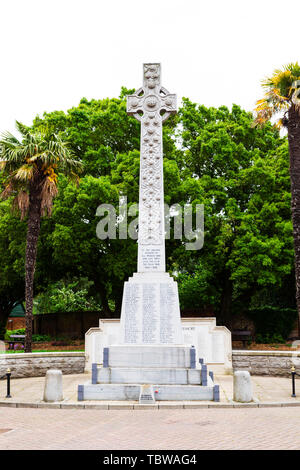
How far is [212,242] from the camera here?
2630 cm

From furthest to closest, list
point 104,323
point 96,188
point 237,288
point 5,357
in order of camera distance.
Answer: point 237,288 → point 96,188 → point 104,323 → point 5,357

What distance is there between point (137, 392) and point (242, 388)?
2638 millimetres

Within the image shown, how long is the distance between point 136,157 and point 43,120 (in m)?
6.98

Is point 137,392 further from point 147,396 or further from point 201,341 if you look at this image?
point 201,341

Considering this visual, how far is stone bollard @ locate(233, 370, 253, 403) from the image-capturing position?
11.4 m

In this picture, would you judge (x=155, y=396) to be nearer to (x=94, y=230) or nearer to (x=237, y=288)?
(x=94, y=230)

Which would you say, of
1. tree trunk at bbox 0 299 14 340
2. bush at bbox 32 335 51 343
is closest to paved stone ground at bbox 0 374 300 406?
bush at bbox 32 335 51 343

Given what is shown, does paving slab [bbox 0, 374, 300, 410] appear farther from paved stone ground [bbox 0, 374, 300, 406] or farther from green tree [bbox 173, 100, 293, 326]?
green tree [bbox 173, 100, 293, 326]

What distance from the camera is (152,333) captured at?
46.5ft

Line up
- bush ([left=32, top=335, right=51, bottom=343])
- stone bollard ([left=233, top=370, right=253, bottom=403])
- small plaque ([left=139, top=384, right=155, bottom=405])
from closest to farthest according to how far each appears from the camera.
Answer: small plaque ([left=139, top=384, right=155, bottom=405]) → stone bollard ([left=233, top=370, right=253, bottom=403]) → bush ([left=32, top=335, right=51, bottom=343])

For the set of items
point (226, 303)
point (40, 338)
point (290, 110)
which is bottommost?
point (40, 338)

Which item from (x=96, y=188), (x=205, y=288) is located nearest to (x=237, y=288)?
(x=205, y=288)

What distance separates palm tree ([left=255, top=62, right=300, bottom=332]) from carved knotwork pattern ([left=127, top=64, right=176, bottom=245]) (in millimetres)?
5058

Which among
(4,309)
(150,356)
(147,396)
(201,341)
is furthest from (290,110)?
(4,309)
